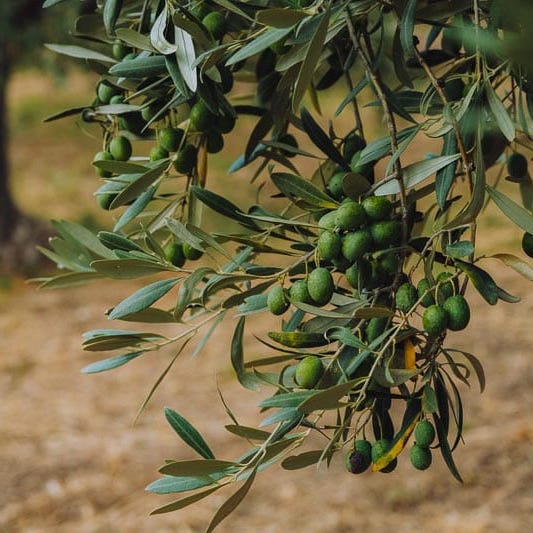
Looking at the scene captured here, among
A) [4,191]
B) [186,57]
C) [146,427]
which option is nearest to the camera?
[186,57]

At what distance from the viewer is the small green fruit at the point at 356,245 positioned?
663mm

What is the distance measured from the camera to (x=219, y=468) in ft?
2.37

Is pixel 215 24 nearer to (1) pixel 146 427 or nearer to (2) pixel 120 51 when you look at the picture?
(2) pixel 120 51

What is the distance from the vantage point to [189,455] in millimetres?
2359

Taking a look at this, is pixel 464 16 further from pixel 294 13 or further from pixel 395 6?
pixel 294 13

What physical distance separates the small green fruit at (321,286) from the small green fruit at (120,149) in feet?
0.87

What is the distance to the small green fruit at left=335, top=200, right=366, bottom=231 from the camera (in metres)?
0.67

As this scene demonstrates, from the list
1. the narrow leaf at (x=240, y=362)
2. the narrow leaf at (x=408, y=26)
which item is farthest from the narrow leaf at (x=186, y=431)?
the narrow leaf at (x=408, y=26)

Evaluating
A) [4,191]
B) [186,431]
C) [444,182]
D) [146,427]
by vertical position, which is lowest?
[146,427]

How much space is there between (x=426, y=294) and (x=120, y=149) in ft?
1.08

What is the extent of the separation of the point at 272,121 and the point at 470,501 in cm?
140

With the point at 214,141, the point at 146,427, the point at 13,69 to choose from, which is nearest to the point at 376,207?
the point at 214,141

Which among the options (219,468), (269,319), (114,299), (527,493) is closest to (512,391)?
(527,493)

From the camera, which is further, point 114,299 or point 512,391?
point 114,299
